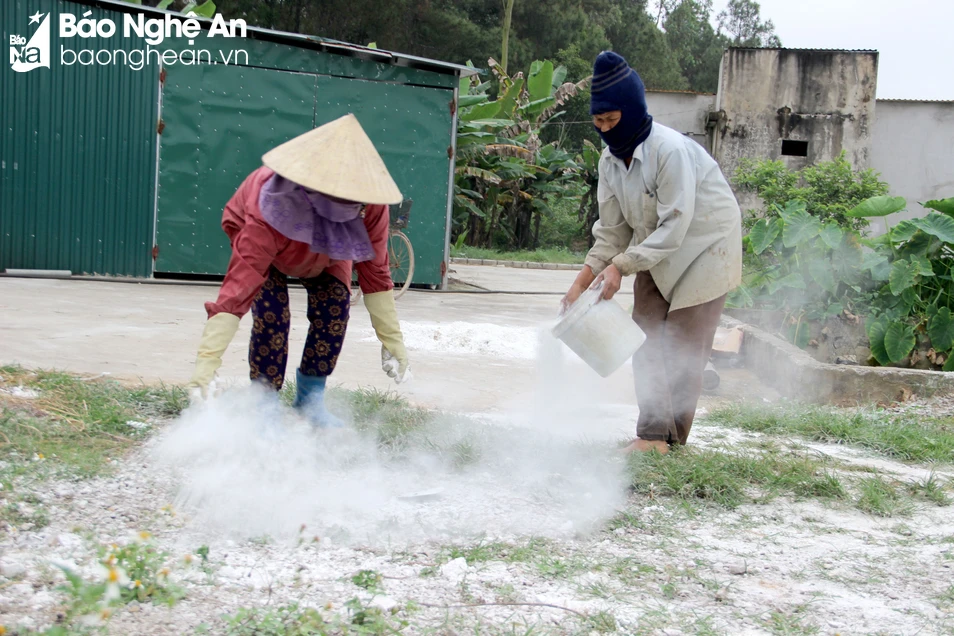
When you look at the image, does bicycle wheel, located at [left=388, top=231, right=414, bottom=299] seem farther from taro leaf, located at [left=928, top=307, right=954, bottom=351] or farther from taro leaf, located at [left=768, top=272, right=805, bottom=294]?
taro leaf, located at [left=928, top=307, right=954, bottom=351]

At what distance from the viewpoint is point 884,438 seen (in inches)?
176

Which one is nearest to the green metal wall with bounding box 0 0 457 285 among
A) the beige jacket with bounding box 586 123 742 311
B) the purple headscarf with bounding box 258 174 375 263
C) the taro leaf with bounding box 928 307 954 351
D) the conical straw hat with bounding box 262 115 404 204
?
the taro leaf with bounding box 928 307 954 351

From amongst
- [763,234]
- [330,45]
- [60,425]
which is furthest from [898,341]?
[330,45]

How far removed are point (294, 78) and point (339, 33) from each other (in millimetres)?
15027

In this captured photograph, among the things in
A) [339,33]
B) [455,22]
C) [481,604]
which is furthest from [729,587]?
[455,22]

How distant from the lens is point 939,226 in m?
6.38

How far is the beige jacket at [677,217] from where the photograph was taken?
12.1ft

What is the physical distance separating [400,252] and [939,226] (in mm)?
5676

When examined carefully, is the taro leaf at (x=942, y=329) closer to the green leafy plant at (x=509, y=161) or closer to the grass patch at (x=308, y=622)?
the grass patch at (x=308, y=622)

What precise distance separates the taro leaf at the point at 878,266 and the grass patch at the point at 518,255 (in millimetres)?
11745

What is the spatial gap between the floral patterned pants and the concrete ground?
103 cm

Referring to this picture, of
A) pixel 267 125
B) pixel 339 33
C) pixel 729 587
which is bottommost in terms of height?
pixel 729 587

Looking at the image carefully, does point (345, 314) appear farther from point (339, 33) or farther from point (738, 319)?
point (339, 33)

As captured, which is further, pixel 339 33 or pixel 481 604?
pixel 339 33
